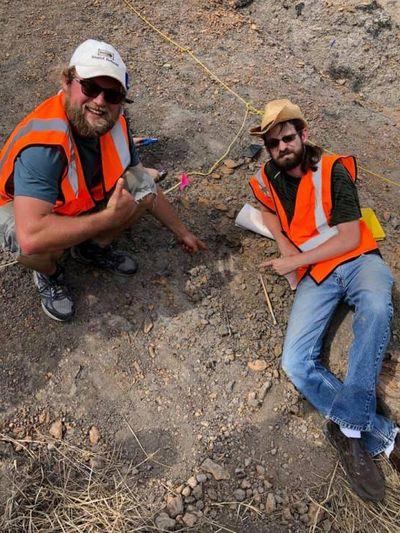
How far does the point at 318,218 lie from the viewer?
328cm

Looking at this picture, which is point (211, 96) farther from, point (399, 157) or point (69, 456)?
point (69, 456)

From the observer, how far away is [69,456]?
2.81 meters

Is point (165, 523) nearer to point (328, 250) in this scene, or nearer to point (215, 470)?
point (215, 470)

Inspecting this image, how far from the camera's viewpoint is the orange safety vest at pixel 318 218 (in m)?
3.22

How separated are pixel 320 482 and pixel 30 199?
2.27 metres

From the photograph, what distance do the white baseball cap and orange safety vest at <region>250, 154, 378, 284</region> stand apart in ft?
4.37

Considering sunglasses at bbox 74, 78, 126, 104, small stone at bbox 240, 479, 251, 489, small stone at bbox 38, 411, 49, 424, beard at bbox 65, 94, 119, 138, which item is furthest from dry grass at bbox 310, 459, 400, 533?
sunglasses at bbox 74, 78, 126, 104

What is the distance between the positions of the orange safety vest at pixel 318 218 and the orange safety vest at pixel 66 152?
1121mm

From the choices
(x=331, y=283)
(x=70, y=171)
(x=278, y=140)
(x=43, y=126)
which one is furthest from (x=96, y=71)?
(x=331, y=283)

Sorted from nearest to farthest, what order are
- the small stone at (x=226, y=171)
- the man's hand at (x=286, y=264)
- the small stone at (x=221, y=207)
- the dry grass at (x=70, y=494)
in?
1. the dry grass at (x=70, y=494)
2. the man's hand at (x=286, y=264)
3. the small stone at (x=221, y=207)
4. the small stone at (x=226, y=171)

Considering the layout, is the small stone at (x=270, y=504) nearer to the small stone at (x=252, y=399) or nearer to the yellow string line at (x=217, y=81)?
the small stone at (x=252, y=399)

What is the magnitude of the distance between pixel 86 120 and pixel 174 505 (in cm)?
215

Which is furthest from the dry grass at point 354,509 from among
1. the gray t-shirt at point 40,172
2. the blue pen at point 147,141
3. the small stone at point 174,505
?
the blue pen at point 147,141

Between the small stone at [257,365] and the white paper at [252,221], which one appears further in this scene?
the white paper at [252,221]
